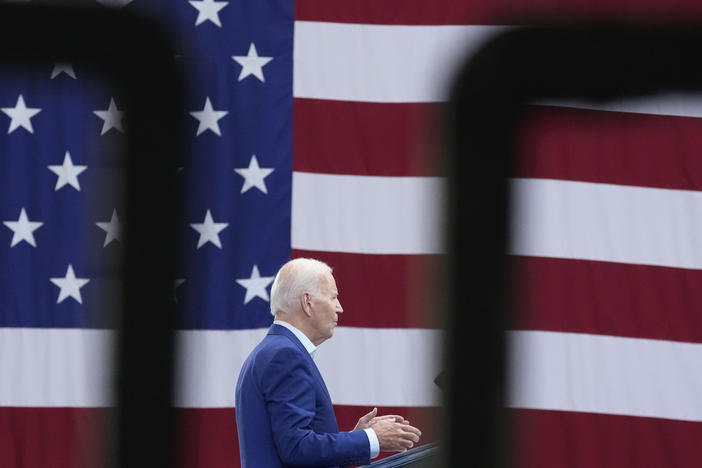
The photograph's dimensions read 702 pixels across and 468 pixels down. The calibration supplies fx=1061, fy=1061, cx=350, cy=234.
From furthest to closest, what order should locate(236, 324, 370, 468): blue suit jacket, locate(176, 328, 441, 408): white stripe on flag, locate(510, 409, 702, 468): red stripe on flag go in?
1. locate(176, 328, 441, 408): white stripe on flag
2. locate(510, 409, 702, 468): red stripe on flag
3. locate(236, 324, 370, 468): blue suit jacket

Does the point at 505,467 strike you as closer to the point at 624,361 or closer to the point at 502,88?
the point at 502,88

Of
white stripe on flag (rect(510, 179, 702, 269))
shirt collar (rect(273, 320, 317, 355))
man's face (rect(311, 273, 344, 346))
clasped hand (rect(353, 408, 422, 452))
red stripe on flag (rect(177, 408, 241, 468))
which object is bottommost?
red stripe on flag (rect(177, 408, 241, 468))

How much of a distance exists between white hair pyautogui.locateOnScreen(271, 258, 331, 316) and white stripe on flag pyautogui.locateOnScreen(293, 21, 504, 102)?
2.07m

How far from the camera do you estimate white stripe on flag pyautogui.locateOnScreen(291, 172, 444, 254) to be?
11.0ft

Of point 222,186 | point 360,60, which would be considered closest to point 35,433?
point 222,186

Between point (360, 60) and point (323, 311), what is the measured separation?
2.18m

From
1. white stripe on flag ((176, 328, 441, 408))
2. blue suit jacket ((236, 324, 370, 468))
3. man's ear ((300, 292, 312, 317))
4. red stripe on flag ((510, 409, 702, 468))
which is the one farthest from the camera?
white stripe on flag ((176, 328, 441, 408))

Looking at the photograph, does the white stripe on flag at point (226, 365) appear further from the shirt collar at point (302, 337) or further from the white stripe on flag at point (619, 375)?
the shirt collar at point (302, 337)

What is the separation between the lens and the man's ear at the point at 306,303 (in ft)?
4.45

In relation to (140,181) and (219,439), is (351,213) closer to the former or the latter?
(219,439)

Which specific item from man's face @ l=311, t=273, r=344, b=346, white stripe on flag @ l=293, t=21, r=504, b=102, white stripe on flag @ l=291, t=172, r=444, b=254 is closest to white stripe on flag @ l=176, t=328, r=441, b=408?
white stripe on flag @ l=291, t=172, r=444, b=254

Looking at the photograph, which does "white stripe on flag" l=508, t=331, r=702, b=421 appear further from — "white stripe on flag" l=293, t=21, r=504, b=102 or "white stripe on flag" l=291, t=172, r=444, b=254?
"white stripe on flag" l=293, t=21, r=504, b=102

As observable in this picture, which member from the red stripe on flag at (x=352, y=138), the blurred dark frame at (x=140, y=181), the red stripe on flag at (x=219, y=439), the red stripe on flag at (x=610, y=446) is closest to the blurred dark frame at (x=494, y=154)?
the blurred dark frame at (x=140, y=181)

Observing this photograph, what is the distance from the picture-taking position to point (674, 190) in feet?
11.0
